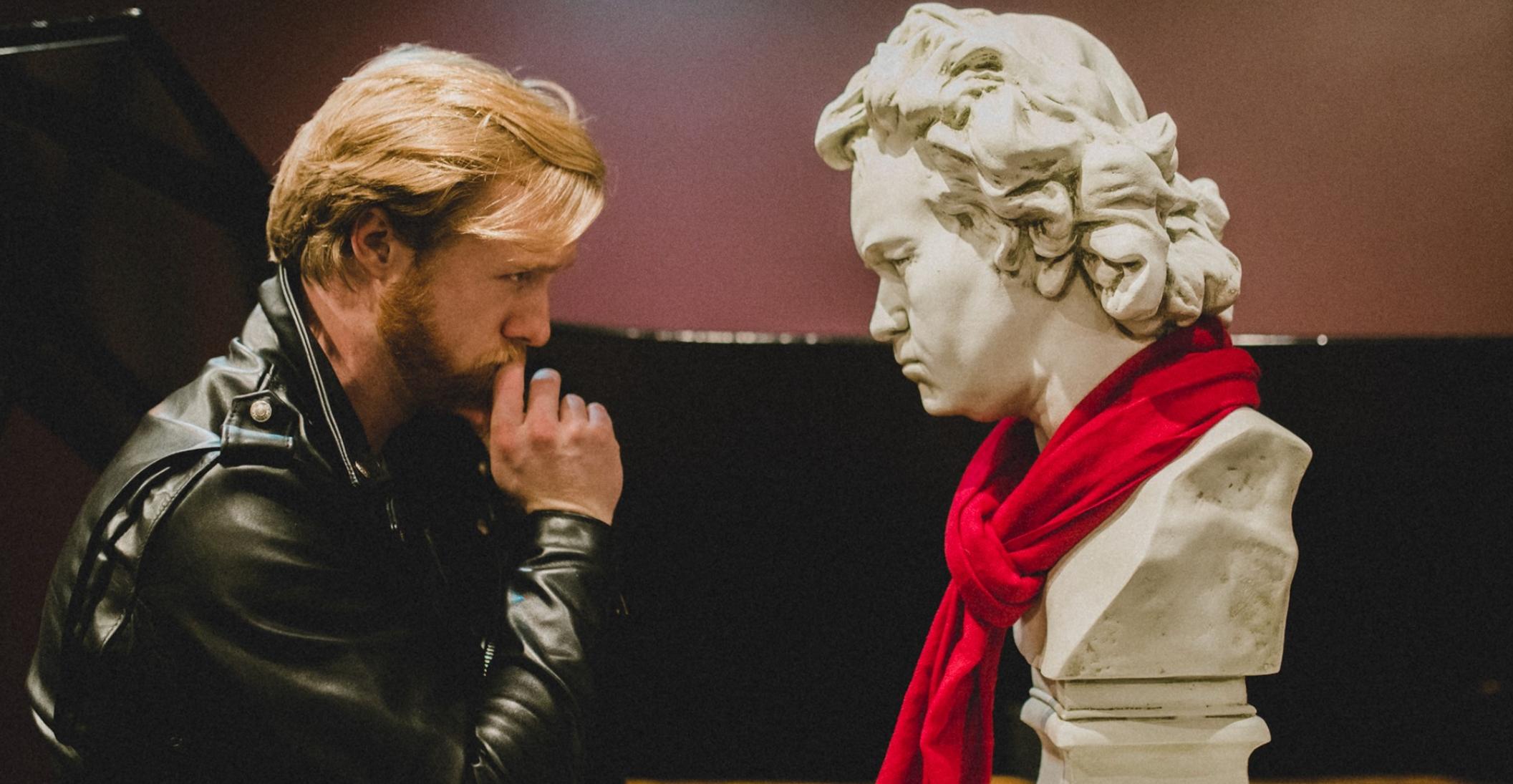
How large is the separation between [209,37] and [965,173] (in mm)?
1719

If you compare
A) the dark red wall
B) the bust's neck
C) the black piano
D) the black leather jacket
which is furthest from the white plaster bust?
the dark red wall

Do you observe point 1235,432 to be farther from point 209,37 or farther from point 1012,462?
point 209,37

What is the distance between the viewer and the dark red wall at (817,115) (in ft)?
6.28

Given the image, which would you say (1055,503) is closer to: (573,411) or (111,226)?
(573,411)

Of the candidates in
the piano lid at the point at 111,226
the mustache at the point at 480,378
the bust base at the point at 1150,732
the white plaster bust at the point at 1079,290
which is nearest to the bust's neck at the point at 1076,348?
the white plaster bust at the point at 1079,290

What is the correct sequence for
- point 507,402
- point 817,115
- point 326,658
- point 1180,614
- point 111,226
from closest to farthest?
point 326,658 < point 1180,614 < point 507,402 < point 111,226 < point 817,115

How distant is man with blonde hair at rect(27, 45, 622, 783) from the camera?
1.04 metres

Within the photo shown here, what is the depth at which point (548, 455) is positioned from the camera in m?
1.24

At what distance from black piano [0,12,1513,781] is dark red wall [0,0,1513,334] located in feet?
0.65

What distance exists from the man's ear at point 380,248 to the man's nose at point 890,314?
0.60 m

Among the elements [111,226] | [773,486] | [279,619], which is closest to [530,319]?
[279,619]

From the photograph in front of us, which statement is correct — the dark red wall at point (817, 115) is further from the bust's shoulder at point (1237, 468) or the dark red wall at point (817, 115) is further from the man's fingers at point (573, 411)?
the bust's shoulder at point (1237, 468)

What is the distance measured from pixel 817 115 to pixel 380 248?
1.09 meters

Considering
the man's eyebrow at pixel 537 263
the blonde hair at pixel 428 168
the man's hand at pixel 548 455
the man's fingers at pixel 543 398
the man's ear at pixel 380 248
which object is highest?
the blonde hair at pixel 428 168
